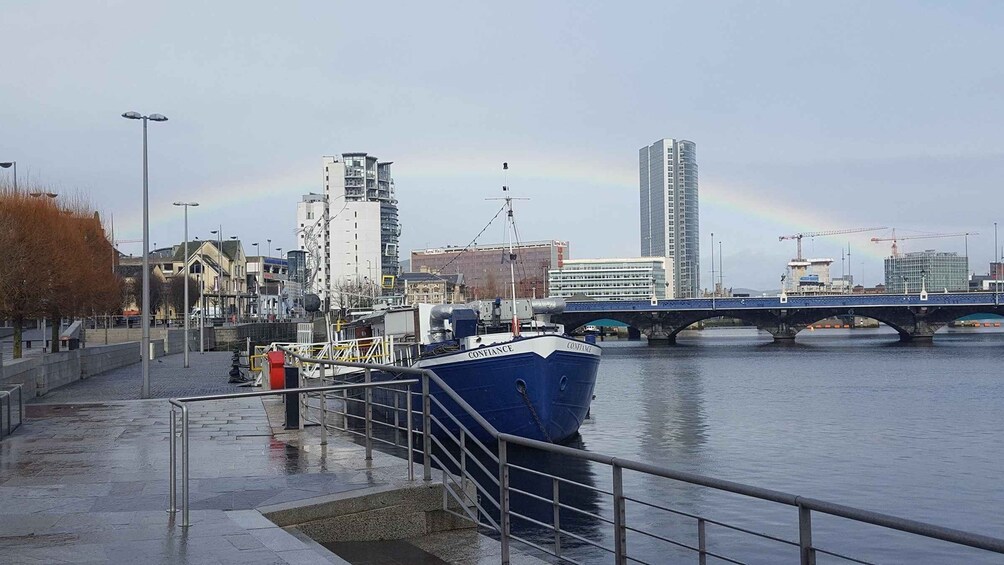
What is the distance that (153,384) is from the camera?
35.7 metres

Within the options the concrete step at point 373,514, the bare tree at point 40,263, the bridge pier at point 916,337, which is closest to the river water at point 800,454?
the concrete step at point 373,514

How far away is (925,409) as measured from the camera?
41.4m

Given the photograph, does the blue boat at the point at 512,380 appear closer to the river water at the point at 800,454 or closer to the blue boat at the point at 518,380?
the blue boat at the point at 518,380

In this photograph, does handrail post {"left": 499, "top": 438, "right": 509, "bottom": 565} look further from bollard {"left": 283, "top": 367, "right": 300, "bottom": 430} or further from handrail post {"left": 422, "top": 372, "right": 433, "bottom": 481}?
bollard {"left": 283, "top": 367, "right": 300, "bottom": 430}

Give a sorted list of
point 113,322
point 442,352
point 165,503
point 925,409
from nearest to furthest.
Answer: point 165,503, point 442,352, point 925,409, point 113,322

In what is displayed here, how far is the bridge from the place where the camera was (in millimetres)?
105125

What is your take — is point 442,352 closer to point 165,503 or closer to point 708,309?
point 165,503

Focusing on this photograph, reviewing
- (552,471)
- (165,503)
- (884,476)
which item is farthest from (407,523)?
(884,476)

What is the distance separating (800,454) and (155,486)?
2145cm

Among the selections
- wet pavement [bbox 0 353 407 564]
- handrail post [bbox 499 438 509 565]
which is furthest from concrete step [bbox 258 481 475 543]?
handrail post [bbox 499 438 509 565]

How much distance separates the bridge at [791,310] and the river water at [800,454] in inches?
1719

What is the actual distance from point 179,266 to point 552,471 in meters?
131

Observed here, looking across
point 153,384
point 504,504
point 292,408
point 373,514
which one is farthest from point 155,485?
A: point 153,384

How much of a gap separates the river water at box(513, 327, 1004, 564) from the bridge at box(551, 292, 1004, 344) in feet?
143
